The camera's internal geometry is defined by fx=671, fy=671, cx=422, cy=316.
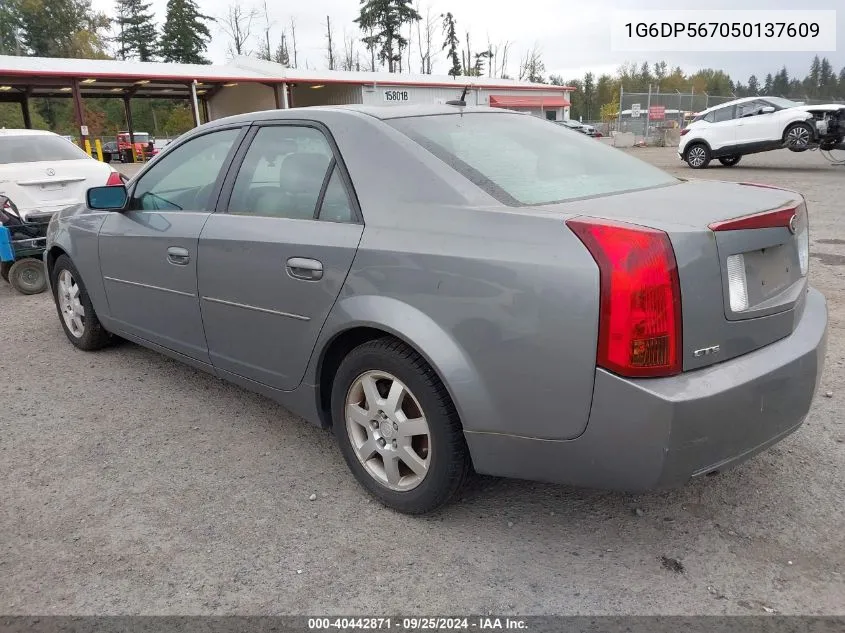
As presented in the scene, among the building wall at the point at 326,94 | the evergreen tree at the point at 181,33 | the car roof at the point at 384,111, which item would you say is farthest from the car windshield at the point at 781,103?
the evergreen tree at the point at 181,33

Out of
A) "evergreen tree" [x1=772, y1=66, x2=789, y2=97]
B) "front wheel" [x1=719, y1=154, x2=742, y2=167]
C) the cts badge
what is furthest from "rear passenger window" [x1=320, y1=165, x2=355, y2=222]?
"evergreen tree" [x1=772, y1=66, x2=789, y2=97]

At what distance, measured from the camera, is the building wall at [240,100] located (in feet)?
131

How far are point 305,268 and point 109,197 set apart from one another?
1891 millimetres

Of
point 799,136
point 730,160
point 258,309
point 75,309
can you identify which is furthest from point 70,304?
point 730,160

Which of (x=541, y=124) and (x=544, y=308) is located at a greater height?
(x=541, y=124)

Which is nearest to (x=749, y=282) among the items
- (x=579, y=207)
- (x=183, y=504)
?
(x=579, y=207)

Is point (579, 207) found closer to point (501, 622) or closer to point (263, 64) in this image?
point (501, 622)

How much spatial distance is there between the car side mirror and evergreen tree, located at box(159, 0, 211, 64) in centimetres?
7443

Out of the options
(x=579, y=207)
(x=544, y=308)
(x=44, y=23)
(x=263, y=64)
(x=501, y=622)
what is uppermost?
(x=44, y=23)

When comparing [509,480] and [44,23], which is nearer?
[509,480]

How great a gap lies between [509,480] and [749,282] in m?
1.34

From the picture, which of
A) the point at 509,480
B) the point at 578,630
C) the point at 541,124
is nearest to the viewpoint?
the point at 578,630

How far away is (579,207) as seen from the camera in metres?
2.38

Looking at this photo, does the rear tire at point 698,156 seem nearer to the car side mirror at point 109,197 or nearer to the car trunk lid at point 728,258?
the car trunk lid at point 728,258
